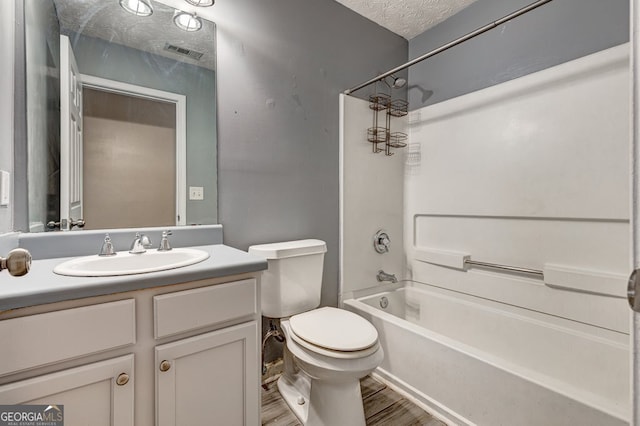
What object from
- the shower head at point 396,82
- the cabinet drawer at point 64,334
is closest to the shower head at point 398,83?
the shower head at point 396,82

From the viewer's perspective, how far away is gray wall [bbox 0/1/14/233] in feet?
3.30

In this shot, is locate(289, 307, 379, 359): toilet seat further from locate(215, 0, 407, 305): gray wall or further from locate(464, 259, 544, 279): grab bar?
locate(464, 259, 544, 279): grab bar

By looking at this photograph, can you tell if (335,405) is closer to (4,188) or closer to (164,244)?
(164,244)

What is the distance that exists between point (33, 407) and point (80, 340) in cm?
19

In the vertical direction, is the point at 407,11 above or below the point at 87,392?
above

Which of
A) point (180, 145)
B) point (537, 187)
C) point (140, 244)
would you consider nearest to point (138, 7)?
point (180, 145)

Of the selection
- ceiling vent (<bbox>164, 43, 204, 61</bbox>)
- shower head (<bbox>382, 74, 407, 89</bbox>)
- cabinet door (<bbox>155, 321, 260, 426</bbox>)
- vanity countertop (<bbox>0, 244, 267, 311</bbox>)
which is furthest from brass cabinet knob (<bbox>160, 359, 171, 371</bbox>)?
shower head (<bbox>382, 74, 407, 89</bbox>)

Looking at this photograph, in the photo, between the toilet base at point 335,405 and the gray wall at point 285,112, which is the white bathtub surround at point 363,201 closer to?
the gray wall at point 285,112

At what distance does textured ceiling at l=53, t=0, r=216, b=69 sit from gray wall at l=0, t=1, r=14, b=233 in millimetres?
212

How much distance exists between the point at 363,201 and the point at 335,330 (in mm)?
1058

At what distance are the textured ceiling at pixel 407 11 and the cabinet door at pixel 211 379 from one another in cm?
212

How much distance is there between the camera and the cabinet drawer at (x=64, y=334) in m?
0.75

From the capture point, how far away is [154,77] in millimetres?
1437

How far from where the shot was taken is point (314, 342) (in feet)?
4.12
